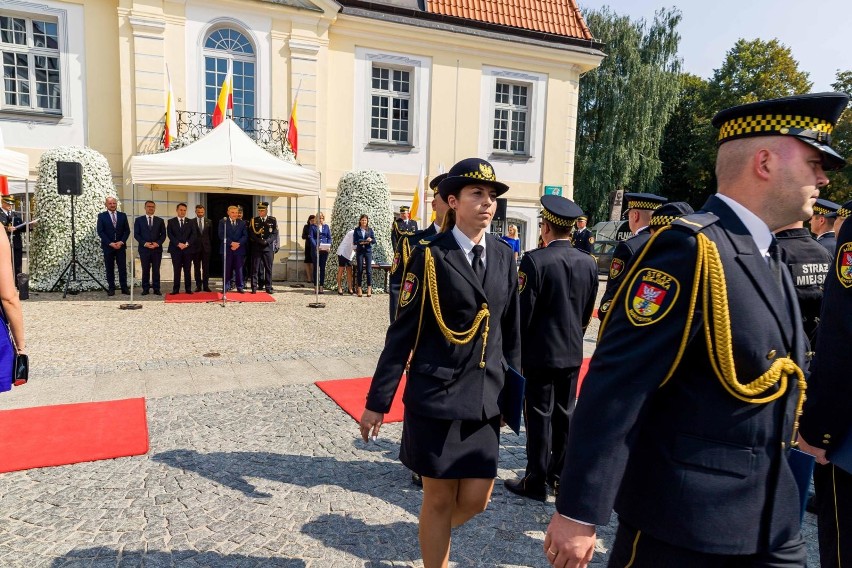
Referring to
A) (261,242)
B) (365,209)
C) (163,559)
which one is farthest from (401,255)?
(261,242)

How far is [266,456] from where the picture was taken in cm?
406

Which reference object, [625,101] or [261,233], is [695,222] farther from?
[625,101]

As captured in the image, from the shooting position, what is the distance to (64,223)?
11.6 meters

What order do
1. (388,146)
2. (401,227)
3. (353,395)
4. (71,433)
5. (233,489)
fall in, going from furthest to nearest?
(388,146) → (401,227) → (353,395) → (71,433) → (233,489)

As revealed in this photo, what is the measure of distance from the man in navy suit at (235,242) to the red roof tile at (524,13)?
9039 millimetres

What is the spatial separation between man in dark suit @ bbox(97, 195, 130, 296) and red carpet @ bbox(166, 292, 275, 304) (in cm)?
119

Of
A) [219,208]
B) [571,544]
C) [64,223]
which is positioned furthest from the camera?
[219,208]

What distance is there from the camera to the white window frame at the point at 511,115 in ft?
57.7

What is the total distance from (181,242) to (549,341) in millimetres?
10440

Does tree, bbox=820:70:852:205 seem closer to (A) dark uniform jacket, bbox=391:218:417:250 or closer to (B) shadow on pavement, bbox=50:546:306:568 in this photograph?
(A) dark uniform jacket, bbox=391:218:417:250

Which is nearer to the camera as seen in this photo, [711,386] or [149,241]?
[711,386]

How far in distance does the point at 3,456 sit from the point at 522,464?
3708 millimetres

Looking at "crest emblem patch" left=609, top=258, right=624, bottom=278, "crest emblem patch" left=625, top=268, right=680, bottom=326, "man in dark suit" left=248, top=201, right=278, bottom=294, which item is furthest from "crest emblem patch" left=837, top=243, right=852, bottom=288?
"man in dark suit" left=248, top=201, right=278, bottom=294

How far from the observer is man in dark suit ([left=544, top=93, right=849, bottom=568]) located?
1.42 m
